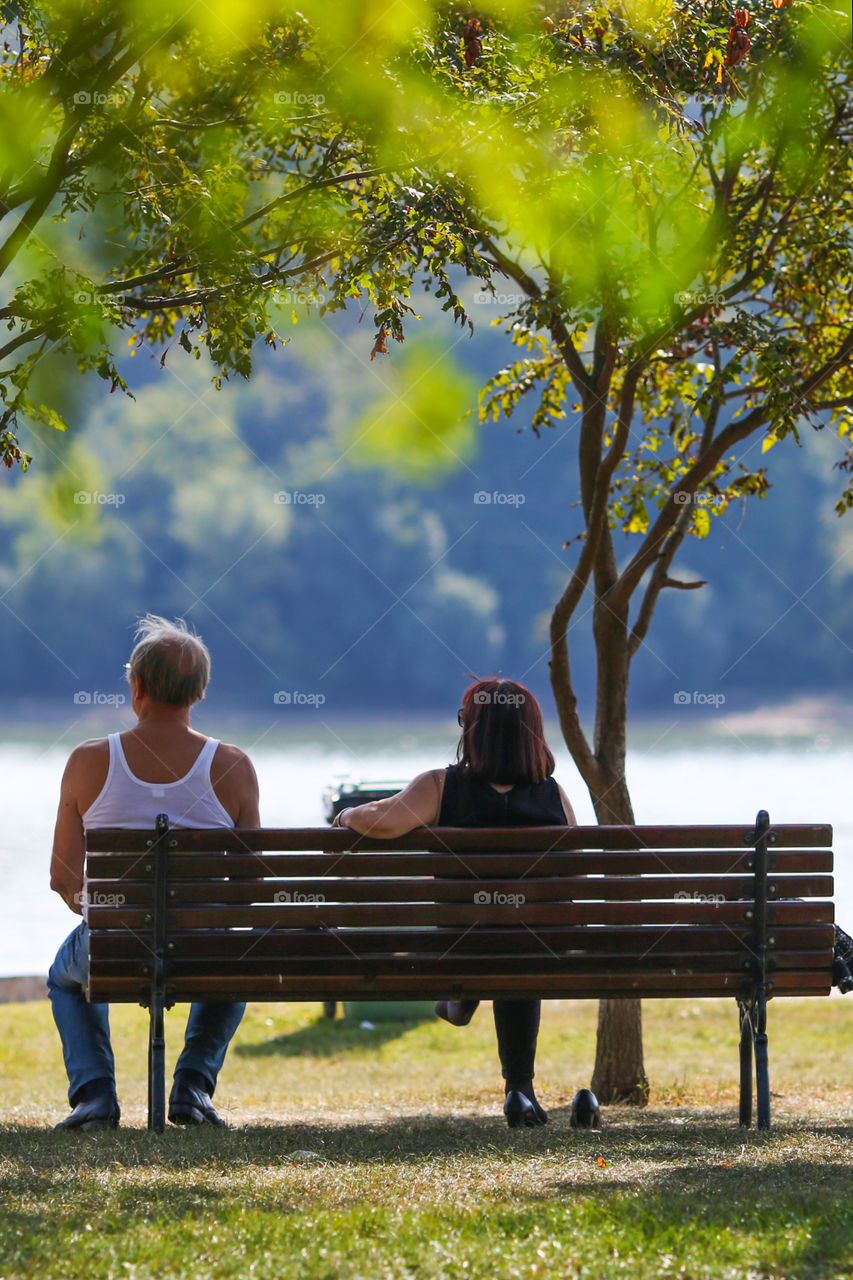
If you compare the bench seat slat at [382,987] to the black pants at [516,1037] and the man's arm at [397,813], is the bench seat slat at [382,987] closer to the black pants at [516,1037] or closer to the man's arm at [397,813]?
the black pants at [516,1037]

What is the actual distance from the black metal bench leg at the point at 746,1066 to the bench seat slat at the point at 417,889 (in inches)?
19.4

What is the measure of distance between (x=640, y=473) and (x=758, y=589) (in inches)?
3165

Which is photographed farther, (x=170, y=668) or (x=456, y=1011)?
(x=456, y=1011)

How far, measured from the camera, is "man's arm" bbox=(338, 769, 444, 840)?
393 cm

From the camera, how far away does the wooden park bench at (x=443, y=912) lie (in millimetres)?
3910

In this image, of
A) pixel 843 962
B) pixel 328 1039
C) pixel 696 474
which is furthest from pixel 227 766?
pixel 328 1039

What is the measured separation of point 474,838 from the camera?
3.98 meters

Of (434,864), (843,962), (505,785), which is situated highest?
(505,785)

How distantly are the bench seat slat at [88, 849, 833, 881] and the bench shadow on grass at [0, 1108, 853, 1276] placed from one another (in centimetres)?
→ 70

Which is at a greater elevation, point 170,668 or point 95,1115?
point 170,668

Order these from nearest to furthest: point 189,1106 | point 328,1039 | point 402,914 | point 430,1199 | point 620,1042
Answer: point 430,1199, point 402,914, point 189,1106, point 620,1042, point 328,1039

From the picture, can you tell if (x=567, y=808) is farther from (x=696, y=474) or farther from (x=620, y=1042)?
(x=696, y=474)

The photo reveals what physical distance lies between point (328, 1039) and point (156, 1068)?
5.47 metres

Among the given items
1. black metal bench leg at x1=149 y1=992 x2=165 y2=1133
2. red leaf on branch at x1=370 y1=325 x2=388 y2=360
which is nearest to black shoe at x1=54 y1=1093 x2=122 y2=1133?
black metal bench leg at x1=149 y1=992 x2=165 y2=1133
